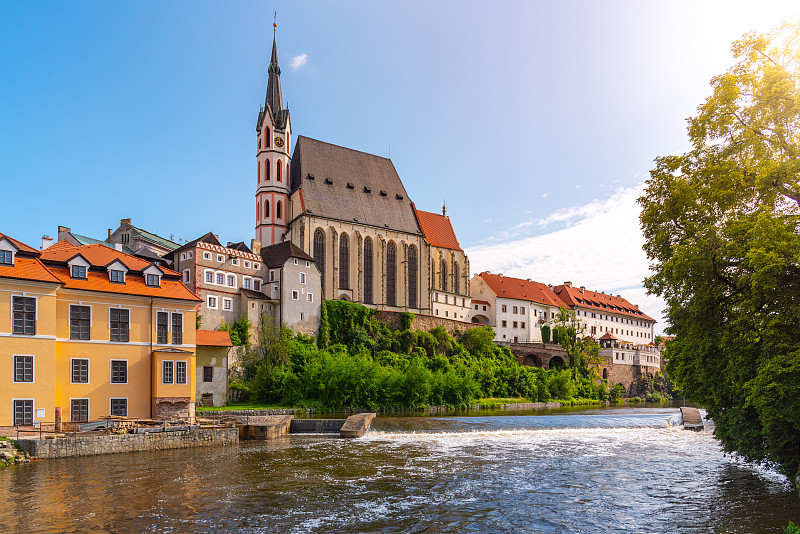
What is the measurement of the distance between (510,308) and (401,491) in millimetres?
78282

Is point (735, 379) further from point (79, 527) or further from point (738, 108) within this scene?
point (79, 527)

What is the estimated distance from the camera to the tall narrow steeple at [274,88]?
7962cm

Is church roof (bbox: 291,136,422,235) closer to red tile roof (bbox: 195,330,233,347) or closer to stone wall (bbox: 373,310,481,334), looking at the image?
stone wall (bbox: 373,310,481,334)

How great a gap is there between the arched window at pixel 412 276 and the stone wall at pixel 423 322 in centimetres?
633

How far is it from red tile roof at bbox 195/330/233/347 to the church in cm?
2665

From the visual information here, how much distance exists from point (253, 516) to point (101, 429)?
15725mm

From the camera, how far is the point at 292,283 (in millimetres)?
63281

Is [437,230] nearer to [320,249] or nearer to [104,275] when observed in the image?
[320,249]

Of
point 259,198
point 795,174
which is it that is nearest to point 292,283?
point 259,198

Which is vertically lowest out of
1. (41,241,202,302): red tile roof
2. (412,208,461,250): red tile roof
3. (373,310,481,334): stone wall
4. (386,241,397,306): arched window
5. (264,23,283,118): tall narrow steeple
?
(373,310,481,334): stone wall

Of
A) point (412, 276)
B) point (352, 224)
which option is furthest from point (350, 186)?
point (412, 276)

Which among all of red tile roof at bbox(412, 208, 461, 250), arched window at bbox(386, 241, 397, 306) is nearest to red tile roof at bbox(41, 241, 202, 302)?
arched window at bbox(386, 241, 397, 306)

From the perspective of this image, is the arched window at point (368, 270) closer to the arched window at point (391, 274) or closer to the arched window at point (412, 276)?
the arched window at point (391, 274)

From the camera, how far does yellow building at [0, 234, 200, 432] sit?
28.5m
